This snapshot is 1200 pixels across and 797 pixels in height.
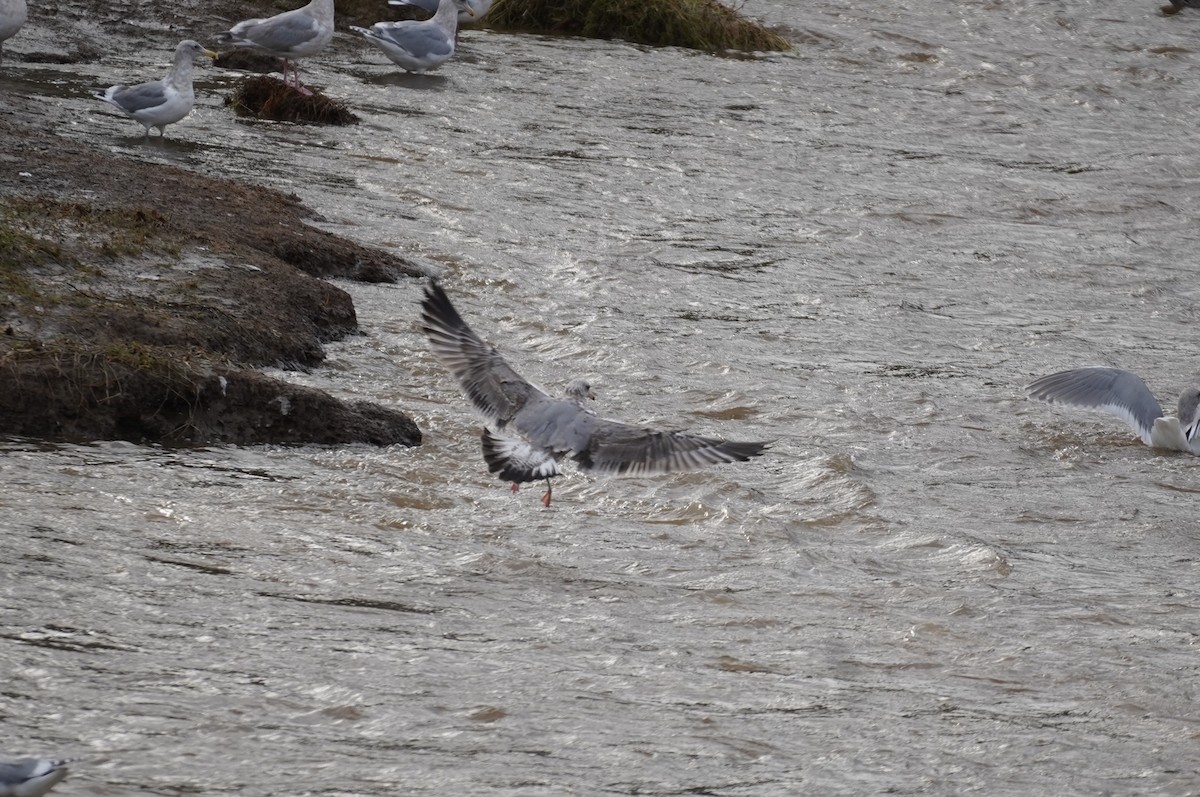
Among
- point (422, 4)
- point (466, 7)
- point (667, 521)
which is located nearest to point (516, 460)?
point (667, 521)

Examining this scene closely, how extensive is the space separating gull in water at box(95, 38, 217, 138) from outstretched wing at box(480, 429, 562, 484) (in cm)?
652

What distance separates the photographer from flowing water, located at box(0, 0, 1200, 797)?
4578mm

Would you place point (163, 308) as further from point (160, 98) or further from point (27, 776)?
point (160, 98)

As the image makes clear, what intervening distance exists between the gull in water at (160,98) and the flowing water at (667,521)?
0.80ft

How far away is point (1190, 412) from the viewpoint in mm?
8656

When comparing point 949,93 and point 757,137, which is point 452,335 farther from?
point 949,93

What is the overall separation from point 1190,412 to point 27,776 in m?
6.77

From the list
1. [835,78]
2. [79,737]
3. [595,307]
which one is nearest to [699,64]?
[835,78]

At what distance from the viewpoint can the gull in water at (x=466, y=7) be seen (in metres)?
18.7

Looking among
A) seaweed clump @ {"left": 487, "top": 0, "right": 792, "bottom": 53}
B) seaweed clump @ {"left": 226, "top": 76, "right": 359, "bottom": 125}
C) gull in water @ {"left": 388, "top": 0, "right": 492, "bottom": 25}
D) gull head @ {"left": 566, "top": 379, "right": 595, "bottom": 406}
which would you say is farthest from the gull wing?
seaweed clump @ {"left": 487, "top": 0, "right": 792, "bottom": 53}

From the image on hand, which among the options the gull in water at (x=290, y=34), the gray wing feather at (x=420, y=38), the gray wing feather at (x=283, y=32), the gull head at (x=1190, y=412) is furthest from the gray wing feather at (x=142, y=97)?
the gull head at (x=1190, y=412)

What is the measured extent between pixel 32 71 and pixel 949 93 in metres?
9.54

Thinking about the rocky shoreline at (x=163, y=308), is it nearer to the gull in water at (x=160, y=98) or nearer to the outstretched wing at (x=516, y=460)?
the outstretched wing at (x=516, y=460)

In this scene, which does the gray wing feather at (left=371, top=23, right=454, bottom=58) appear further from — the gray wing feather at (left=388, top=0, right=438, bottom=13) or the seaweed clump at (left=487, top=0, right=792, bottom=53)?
the seaweed clump at (left=487, top=0, right=792, bottom=53)
